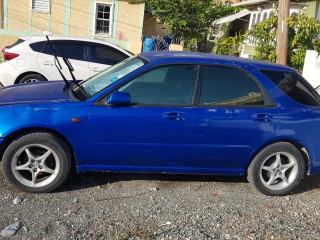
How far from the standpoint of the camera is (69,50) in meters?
7.91

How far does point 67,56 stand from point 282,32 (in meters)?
5.04

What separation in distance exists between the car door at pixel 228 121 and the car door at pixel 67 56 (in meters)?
4.41

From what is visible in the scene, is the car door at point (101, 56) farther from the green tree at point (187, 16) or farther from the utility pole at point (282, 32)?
the green tree at point (187, 16)

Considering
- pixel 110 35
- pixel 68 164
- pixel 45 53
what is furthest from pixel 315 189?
pixel 110 35

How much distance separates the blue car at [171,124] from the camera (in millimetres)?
3783

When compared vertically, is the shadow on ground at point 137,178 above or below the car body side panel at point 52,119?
below

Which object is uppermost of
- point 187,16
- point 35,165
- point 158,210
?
point 187,16

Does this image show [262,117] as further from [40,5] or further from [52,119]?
[40,5]

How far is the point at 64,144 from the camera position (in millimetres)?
3826

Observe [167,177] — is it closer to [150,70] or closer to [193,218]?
[193,218]

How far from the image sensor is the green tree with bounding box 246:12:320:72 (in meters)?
8.59

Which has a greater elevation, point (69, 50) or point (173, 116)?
point (69, 50)

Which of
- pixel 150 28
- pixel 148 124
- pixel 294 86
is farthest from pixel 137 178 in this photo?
pixel 150 28

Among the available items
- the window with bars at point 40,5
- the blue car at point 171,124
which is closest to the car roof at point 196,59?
the blue car at point 171,124
